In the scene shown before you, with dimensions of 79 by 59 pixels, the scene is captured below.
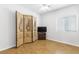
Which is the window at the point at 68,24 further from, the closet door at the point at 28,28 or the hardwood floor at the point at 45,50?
the closet door at the point at 28,28

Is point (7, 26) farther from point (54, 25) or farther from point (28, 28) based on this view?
point (54, 25)

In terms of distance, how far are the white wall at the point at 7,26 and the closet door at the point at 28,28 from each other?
1.00m

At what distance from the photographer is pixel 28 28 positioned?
5.35 meters

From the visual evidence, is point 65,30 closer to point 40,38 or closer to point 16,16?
point 40,38

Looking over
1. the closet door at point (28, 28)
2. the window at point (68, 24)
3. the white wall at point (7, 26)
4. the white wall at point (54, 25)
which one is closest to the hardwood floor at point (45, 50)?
the white wall at point (7, 26)

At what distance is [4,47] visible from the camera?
368 centimetres

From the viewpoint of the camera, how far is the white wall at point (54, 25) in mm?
4323

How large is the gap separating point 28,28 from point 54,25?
1665 millimetres

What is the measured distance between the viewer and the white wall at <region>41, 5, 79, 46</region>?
170 inches

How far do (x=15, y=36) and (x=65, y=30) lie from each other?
8.59ft

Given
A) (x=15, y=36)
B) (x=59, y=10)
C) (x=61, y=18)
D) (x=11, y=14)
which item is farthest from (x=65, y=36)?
(x=11, y=14)

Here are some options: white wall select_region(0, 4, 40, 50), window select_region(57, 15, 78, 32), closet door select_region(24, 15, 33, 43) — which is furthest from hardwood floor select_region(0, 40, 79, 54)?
closet door select_region(24, 15, 33, 43)

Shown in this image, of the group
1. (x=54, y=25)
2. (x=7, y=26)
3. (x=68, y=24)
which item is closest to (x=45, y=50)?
(x=7, y=26)

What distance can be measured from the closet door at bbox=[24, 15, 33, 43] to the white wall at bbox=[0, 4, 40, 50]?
1.00 metres
